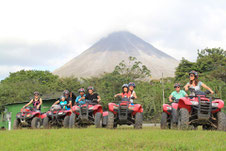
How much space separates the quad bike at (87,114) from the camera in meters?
11.3

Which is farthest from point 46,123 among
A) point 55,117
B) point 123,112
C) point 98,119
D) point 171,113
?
point 171,113

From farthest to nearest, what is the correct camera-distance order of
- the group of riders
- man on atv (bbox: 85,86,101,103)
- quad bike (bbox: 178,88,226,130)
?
man on atv (bbox: 85,86,101,103) → the group of riders → quad bike (bbox: 178,88,226,130)

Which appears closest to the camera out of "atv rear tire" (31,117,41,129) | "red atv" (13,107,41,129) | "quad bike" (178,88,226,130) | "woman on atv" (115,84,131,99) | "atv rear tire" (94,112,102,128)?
"quad bike" (178,88,226,130)

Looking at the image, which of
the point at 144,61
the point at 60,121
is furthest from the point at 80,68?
the point at 60,121

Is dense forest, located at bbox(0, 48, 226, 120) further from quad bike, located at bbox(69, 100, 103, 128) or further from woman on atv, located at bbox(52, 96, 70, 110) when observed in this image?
quad bike, located at bbox(69, 100, 103, 128)

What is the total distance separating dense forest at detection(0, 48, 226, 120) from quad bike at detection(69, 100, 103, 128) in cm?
2475

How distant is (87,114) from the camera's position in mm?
11320

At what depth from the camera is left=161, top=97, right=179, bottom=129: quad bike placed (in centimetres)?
970

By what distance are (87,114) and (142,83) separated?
127 feet

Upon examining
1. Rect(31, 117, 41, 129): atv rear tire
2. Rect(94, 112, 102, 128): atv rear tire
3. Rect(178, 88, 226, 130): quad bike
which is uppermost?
Rect(178, 88, 226, 130): quad bike

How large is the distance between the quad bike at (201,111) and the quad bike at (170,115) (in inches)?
28.3

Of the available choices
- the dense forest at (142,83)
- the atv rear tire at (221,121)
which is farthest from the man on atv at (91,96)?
the dense forest at (142,83)

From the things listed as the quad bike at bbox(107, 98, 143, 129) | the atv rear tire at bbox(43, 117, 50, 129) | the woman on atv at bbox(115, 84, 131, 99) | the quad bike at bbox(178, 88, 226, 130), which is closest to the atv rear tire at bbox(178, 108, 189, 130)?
the quad bike at bbox(178, 88, 226, 130)

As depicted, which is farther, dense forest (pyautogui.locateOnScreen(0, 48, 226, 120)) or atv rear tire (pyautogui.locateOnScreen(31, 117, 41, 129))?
dense forest (pyautogui.locateOnScreen(0, 48, 226, 120))
